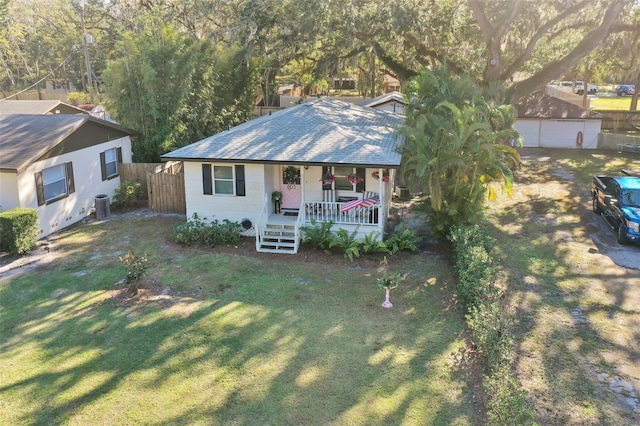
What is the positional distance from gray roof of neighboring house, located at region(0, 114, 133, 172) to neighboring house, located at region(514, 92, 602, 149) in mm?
23676

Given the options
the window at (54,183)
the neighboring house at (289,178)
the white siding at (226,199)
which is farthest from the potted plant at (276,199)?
the window at (54,183)

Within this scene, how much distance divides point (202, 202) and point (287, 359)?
335 inches

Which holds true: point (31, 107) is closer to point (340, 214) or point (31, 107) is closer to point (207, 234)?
point (207, 234)

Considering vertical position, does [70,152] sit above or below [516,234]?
above

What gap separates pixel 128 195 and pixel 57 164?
123 inches

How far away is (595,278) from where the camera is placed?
13.5 meters

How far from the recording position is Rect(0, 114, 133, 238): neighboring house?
16.0 m

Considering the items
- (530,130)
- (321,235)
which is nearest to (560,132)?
(530,130)

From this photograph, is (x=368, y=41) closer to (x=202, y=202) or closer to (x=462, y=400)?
(x=202, y=202)

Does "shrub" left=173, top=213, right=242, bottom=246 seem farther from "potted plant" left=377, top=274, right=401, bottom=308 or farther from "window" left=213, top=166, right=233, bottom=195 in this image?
"potted plant" left=377, top=274, right=401, bottom=308

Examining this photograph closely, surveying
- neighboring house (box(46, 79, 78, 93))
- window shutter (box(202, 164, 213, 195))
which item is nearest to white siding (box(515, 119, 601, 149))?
window shutter (box(202, 164, 213, 195))

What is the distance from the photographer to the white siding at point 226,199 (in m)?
16.5

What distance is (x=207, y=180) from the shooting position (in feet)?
55.5

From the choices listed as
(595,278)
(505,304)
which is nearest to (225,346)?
(505,304)
